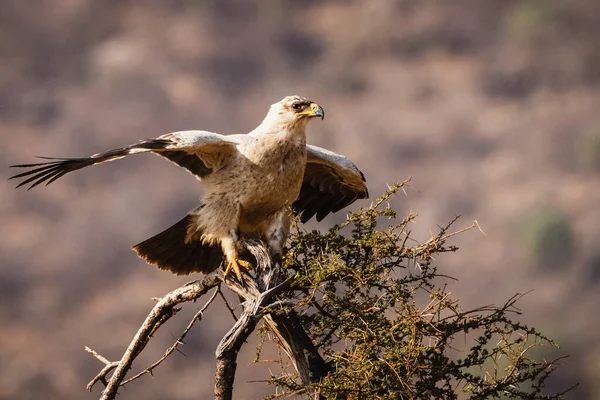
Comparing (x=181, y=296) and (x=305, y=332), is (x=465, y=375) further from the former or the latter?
(x=181, y=296)

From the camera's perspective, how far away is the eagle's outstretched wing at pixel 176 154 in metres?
4.58

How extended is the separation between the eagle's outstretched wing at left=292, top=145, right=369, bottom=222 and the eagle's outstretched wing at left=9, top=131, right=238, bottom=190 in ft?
2.91

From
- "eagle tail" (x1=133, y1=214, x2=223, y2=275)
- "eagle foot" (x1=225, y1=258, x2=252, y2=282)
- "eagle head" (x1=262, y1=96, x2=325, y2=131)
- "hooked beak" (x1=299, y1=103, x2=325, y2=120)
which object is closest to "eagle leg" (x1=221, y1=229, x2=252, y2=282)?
"eagle foot" (x1=225, y1=258, x2=252, y2=282)

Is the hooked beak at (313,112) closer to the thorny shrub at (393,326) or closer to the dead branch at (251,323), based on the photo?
the dead branch at (251,323)

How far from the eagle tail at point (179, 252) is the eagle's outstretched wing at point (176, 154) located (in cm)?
40

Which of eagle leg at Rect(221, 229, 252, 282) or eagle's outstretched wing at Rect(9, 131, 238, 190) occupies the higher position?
eagle's outstretched wing at Rect(9, 131, 238, 190)

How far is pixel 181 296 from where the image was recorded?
14.8 ft

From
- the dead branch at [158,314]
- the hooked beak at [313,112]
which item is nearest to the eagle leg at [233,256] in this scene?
the dead branch at [158,314]

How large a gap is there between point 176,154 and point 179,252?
723 mm

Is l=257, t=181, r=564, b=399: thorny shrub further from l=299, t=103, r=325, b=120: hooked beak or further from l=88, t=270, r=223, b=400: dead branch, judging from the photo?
l=299, t=103, r=325, b=120: hooked beak

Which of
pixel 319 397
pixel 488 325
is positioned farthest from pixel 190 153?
pixel 488 325

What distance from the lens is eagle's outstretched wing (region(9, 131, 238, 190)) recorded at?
4.58 m

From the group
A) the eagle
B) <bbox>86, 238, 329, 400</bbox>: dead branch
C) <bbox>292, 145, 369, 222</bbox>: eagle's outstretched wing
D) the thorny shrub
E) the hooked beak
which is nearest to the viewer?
the thorny shrub

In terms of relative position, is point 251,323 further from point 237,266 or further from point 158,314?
point 158,314
